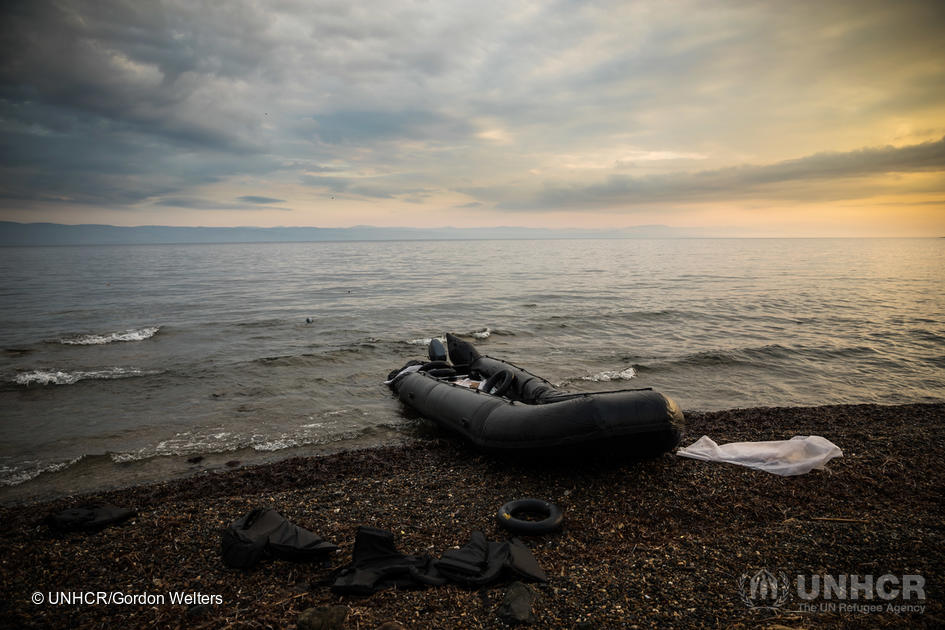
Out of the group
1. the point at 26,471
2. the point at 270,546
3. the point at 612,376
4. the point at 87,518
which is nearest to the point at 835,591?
the point at 270,546

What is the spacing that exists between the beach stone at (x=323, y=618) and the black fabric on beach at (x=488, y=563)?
3.12 feet

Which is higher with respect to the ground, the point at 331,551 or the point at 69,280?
the point at 69,280

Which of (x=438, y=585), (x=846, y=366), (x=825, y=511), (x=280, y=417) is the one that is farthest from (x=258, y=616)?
(x=846, y=366)

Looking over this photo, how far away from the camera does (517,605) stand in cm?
370

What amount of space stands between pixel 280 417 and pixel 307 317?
11897 millimetres

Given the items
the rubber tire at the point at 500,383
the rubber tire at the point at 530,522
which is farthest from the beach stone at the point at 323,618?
the rubber tire at the point at 500,383

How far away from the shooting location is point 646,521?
17.3ft

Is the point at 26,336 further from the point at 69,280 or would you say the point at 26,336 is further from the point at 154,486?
the point at 69,280

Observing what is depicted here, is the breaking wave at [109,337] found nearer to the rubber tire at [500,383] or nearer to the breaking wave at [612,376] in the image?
the rubber tire at [500,383]

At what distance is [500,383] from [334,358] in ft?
25.4

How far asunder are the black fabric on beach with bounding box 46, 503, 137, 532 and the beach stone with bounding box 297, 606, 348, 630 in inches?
132

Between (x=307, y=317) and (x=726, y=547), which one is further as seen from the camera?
(x=307, y=317)

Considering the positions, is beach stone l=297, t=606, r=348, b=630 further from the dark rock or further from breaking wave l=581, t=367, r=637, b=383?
breaking wave l=581, t=367, r=637, b=383

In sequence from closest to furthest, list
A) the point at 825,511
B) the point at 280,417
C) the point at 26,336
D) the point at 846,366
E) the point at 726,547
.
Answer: the point at 726,547 → the point at 825,511 → the point at 280,417 → the point at 846,366 → the point at 26,336
